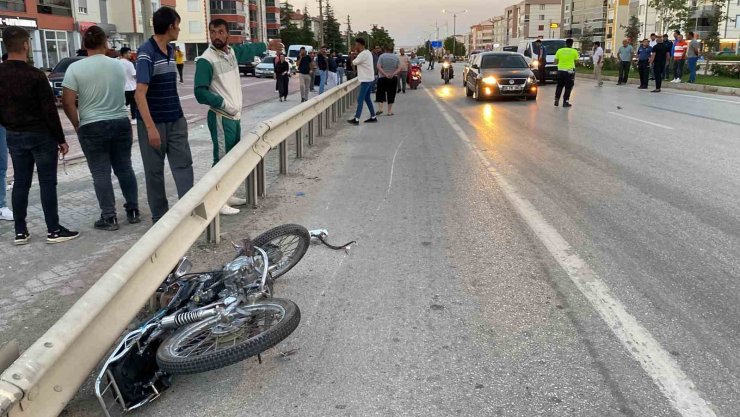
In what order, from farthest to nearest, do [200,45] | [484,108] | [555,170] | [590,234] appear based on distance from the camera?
[200,45], [484,108], [555,170], [590,234]

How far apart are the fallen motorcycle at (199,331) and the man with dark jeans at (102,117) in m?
2.58

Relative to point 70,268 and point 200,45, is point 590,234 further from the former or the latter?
point 200,45

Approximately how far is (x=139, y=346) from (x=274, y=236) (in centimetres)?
143

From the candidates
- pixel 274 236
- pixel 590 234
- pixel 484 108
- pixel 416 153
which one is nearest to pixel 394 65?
pixel 484 108

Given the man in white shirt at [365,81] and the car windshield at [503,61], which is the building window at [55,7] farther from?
the man in white shirt at [365,81]

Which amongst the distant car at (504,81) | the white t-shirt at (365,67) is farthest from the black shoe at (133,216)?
the distant car at (504,81)

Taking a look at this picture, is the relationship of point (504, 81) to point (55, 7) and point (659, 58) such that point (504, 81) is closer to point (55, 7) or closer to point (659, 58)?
point (659, 58)

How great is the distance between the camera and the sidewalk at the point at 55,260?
4043 millimetres

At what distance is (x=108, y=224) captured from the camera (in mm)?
5895

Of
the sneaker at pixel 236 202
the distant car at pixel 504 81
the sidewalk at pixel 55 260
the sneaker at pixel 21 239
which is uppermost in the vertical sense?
the distant car at pixel 504 81

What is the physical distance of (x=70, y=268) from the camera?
489 centimetres

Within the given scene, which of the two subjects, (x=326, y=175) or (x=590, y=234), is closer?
(x=590, y=234)

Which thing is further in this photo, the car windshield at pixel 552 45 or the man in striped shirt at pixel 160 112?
the car windshield at pixel 552 45

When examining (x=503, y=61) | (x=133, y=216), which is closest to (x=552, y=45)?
(x=503, y=61)
